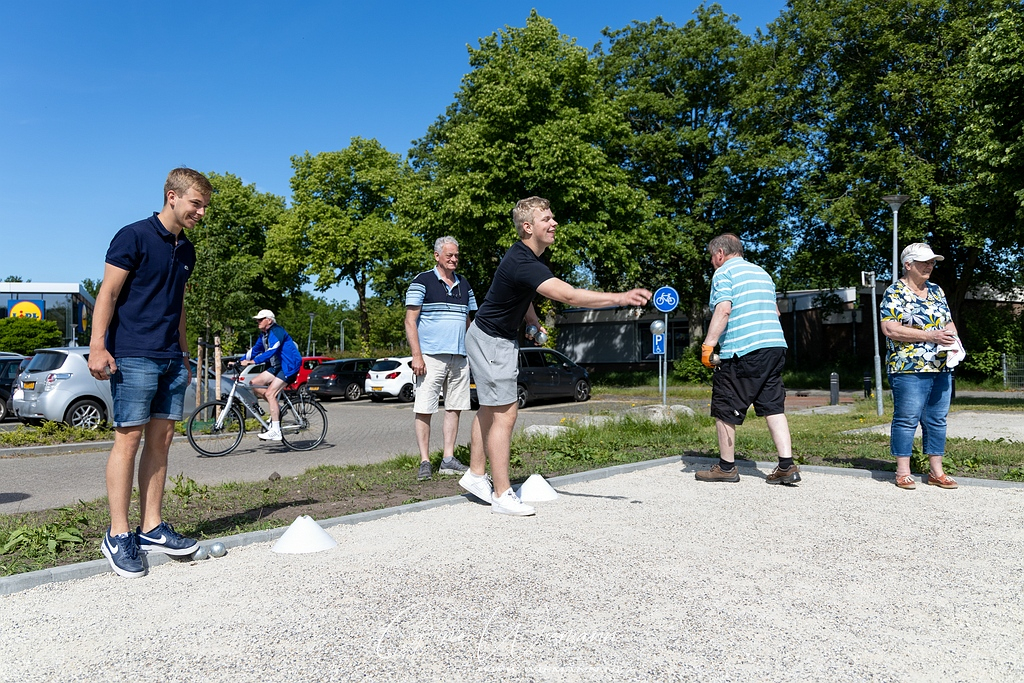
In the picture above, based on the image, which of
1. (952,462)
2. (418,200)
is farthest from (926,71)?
(952,462)

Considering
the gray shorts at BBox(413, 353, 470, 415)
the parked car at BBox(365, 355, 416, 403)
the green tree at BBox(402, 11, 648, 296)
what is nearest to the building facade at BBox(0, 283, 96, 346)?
the parked car at BBox(365, 355, 416, 403)

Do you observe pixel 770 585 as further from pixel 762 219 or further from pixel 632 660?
pixel 762 219

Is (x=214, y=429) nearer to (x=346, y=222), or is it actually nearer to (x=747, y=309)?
(x=747, y=309)

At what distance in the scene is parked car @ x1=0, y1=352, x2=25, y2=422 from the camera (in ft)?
58.3

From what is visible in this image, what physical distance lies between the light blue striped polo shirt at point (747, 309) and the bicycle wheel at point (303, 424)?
6.36m

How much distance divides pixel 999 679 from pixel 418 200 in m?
30.5

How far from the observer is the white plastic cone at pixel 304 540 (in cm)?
448

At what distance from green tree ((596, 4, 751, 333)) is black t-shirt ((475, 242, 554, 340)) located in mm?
26538

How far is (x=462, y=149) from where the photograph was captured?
2955 cm

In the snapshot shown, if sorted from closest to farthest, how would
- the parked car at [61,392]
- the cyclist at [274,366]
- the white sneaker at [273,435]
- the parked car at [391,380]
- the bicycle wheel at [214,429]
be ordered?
the bicycle wheel at [214,429] → the cyclist at [274,366] → the white sneaker at [273,435] → the parked car at [61,392] → the parked car at [391,380]

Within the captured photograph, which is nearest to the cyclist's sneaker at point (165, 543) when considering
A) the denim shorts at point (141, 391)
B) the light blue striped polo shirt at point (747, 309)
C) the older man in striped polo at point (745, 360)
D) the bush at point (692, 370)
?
the denim shorts at point (141, 391)

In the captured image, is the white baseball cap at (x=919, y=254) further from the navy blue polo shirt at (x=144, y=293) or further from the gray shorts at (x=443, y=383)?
the navy blue polo shirt at (x=144, y=293)

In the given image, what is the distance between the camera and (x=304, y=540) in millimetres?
4523

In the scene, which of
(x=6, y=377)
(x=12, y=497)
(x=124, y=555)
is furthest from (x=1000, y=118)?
(x=6, y=377)
